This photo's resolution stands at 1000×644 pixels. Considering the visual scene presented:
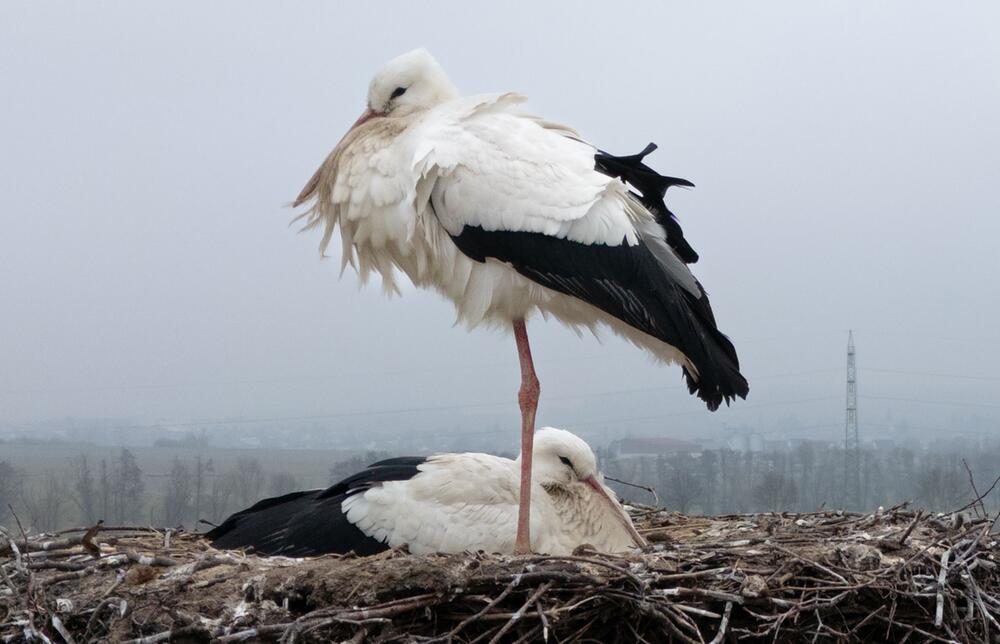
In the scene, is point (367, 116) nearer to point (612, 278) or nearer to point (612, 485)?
point (612, 278)

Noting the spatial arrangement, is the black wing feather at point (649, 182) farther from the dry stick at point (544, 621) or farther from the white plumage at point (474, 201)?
the dry stick at point (544, 621)

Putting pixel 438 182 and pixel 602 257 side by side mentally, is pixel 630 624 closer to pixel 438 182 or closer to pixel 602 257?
pixel 602 257

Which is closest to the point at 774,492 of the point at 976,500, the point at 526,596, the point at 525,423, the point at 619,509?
the point at 619,509

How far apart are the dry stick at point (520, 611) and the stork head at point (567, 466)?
1.31 meters

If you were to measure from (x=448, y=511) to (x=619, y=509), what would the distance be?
0.70 meters

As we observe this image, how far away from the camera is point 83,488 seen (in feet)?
18.9

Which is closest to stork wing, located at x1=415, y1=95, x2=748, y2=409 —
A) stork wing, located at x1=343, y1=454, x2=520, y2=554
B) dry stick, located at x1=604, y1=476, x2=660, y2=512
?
stork wing, located at x1=343, y1=454, x2=520, y2=554

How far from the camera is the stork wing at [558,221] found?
385 cm

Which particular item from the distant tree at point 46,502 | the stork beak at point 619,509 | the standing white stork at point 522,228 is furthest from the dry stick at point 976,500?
the distant tree at point 46,502

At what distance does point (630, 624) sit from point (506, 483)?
3.55ft

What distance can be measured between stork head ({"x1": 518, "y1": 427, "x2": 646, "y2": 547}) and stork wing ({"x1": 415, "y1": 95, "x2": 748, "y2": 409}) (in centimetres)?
63

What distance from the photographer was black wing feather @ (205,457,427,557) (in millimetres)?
4059

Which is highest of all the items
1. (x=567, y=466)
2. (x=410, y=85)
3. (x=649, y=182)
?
(x=410, y=85)

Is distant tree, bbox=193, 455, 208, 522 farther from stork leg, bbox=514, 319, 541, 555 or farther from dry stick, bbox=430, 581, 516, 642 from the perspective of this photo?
dry stick, bbox=430, 581, 516, 642
